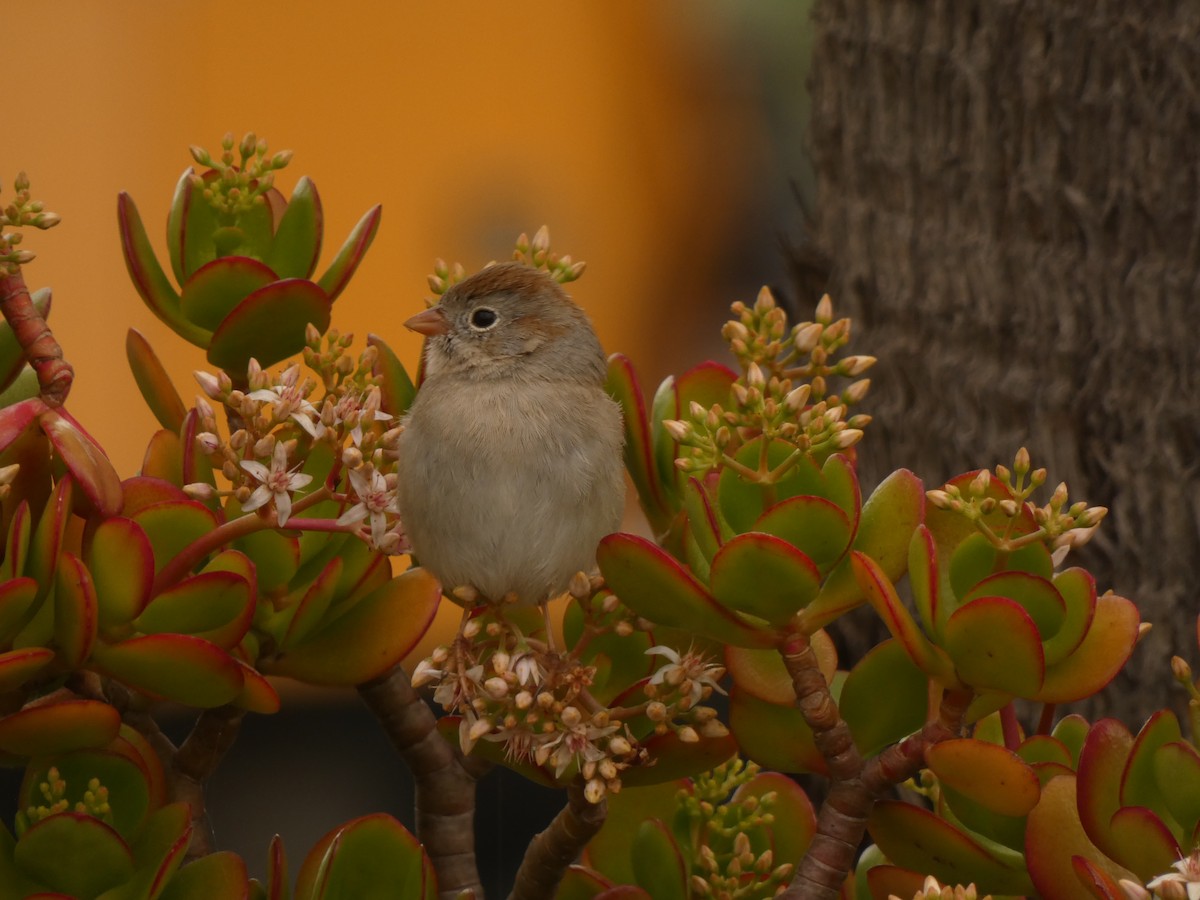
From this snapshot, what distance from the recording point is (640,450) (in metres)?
1.35

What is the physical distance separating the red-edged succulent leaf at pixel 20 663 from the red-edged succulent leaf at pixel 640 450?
1.78 feet

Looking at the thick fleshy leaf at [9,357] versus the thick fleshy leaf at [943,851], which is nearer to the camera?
the thick fleshy leaf at [943,851]

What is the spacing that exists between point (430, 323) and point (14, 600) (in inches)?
30.8

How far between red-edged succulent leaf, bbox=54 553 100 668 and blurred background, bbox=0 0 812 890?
2.85 meters

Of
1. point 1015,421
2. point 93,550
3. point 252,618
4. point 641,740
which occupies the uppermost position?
point 93,550

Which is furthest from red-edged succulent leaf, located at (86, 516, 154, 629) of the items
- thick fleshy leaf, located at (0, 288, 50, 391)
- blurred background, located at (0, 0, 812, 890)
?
blurred background, located at (0, 0, 812, 890)

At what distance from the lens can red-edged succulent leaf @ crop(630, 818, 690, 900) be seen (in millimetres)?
1275

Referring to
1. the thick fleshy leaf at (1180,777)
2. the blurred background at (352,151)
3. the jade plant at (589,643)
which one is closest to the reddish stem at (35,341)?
the jade plant at (589,643)

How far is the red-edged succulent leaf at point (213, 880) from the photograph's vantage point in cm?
111

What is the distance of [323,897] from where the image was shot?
1.16 m

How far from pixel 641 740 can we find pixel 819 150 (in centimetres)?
147

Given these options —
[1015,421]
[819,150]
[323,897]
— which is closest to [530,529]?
[323,897]

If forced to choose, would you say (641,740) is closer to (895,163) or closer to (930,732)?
(930,732)

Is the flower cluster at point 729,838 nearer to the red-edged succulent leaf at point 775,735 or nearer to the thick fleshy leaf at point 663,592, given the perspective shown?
the red-edged succulent leaf at point 775,735
